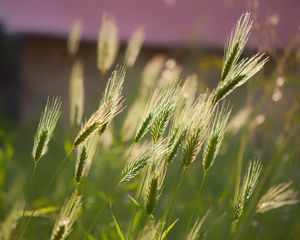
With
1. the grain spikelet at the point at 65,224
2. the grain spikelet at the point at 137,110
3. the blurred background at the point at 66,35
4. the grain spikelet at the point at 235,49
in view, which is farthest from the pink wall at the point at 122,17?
the grain spikelet at the point at 65,224

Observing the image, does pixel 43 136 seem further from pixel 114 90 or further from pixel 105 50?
pixel 105 50

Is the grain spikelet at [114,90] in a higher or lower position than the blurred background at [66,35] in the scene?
higher

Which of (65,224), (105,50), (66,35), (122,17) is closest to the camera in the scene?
(65,224)

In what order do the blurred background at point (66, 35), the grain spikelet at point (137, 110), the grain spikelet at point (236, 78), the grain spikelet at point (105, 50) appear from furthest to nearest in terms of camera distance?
1. the blurred background at point (66, 35)
2. the grain spikelet at point (137, 110)
3. the grain spikelet at point (105, 50)
4. the grain spikelet at point (236, 78)

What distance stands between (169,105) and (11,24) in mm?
3715

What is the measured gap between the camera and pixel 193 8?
458 cm

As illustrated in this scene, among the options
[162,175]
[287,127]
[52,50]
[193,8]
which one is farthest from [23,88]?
[162,175]

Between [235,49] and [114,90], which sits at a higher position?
[235,49]

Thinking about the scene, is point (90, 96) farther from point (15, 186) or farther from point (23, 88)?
point (15, 186)

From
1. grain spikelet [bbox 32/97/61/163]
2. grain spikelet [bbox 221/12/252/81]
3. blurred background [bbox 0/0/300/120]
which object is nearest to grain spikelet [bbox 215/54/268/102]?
grain spikelet [bbox 221/12/252/81]

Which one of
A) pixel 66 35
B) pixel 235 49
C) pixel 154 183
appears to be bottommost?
pixel 66 35

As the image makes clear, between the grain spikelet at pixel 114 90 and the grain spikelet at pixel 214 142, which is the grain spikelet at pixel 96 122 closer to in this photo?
the grain spikelet at pixel 114 90

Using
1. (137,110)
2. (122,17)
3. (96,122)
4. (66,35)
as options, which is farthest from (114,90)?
(66,35)

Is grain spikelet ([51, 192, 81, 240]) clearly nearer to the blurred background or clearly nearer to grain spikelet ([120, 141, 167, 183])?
grain spikelet ([120, 141, 167, 183])
